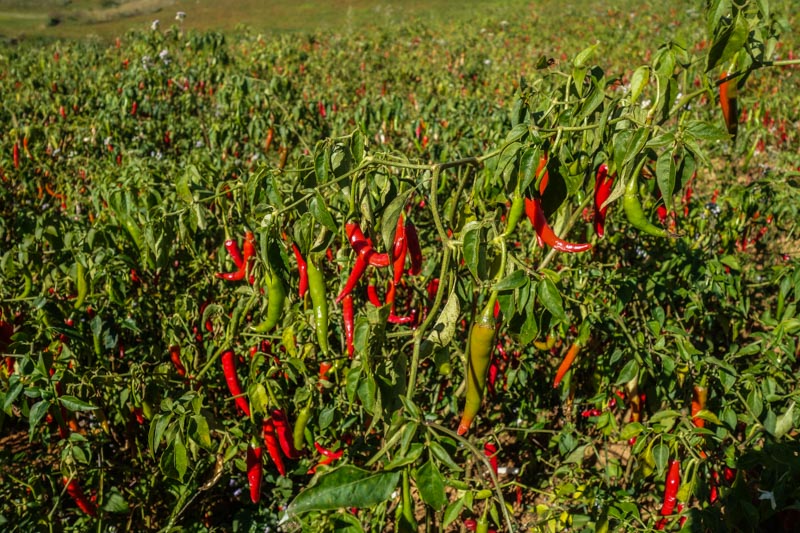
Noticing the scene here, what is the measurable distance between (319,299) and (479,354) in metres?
0.53

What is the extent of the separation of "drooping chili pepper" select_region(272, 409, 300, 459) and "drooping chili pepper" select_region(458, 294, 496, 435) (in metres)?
0.80

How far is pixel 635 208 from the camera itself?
1605mm

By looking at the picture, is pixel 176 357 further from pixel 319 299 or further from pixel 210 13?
pixel 210 13

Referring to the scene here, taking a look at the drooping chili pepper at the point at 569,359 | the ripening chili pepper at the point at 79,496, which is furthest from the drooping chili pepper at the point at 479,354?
the ripening chili pepper at the point at 79,496

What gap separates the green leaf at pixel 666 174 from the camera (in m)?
1.36

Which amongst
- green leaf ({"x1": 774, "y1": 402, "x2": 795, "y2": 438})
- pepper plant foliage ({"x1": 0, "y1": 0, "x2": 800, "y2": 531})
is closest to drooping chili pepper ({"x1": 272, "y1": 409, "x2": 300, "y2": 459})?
pepper plant foliage ({"x1": 0, "y1": 0, "x2": 800, "y2": 531})

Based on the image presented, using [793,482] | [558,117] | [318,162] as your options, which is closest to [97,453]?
[318,162]

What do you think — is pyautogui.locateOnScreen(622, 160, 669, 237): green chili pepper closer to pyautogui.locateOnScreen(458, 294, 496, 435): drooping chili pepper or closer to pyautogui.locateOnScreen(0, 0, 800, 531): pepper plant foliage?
pyautogui.locateOnScreen(0, 0, 800, 531): pepper plant foliage

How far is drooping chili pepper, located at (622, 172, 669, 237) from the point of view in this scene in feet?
5.04

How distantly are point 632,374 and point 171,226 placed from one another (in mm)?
1581

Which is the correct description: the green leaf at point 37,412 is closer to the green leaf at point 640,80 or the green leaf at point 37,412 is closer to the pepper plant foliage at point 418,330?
the pepper plant foliage at point 418,330

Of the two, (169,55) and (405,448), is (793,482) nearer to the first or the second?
(405,448)

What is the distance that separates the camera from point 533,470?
3.05 metres

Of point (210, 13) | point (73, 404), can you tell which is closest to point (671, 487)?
point (73, 404)
